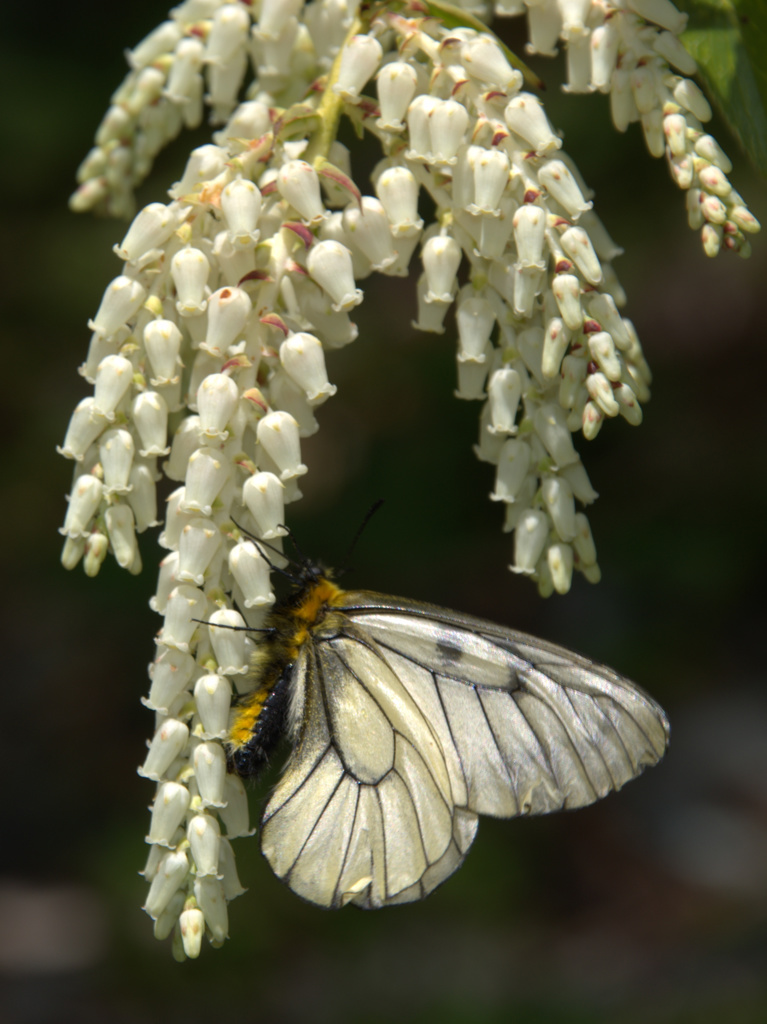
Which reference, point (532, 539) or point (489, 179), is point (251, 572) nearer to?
point (532, 539)

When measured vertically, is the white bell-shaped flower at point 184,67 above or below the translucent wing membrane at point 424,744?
above

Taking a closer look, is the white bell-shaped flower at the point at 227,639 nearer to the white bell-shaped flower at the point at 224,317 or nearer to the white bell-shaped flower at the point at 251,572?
the white bell-shaped flower at the point at 251,572

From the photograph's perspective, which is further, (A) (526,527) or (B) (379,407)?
(B) (379,407)

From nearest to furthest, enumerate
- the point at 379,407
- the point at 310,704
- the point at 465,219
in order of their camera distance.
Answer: the point at 465,219 → the point at 310,704 → the point at 379,407

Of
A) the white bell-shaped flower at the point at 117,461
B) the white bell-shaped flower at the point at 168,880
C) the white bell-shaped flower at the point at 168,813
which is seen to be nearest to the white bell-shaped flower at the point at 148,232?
the white bell-shaped flower at the point at 117,461

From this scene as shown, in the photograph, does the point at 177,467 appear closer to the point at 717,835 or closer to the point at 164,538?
the point at 164,538

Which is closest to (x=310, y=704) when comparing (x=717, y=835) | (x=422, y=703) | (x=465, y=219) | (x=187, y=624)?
(x=422, y=703)
